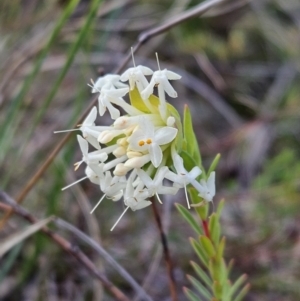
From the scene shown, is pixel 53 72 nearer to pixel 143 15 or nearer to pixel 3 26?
pixel 3 26

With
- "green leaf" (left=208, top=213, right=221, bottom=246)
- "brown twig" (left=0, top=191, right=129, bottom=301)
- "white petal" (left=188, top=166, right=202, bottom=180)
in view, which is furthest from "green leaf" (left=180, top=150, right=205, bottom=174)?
"brown twig" (left=0, top=191, right=129, bottom=301)

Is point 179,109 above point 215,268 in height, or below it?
below

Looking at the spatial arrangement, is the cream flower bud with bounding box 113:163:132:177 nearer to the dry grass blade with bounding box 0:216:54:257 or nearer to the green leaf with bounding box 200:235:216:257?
the green leaf with bounding box 200:235:216:257

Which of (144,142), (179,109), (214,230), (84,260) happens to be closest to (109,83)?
(144,142)

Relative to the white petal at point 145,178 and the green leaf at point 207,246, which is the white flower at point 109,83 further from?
the green leaf at point 207,246

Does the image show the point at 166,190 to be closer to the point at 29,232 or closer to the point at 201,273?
the point at 201,273

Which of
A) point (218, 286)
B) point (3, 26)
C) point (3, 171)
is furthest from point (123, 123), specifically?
point (3, 26)
